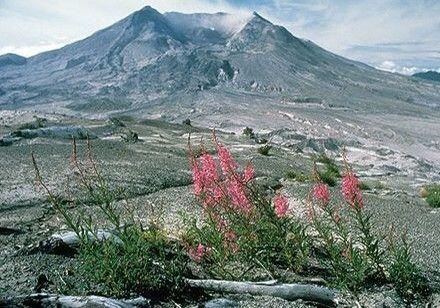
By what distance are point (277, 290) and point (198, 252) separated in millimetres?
1380

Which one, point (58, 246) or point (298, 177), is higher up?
point (58, 246)

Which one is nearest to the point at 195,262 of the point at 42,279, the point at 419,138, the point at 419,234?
the point at 42,279

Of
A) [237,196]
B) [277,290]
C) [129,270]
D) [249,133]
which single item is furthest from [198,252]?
[249,133]

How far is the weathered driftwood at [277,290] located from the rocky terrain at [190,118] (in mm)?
219

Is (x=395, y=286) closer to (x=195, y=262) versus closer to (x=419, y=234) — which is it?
(x=195, y=262)

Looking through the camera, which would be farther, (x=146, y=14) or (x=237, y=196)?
(x=146, y=14)

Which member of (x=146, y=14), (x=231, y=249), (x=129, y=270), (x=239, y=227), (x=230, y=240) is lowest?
(x=231, y=249)

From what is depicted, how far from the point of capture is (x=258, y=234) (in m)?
6.86

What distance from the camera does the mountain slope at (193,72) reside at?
106250mm

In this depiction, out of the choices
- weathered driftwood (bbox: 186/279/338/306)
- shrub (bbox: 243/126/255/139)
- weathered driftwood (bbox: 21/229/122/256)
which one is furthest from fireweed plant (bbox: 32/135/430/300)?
shrub (bbox: 243/126/255/139)

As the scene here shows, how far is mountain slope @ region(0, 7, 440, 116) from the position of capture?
349 ft

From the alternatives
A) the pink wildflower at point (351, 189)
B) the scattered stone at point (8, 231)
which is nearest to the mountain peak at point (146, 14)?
the scattered stone at point (8, 231)

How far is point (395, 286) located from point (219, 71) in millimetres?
117211

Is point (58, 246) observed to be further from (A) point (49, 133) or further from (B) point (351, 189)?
(A) point (49, 133)
